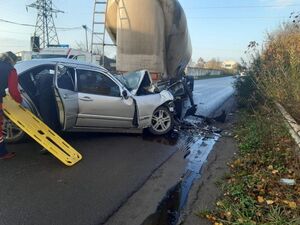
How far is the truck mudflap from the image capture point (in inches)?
248

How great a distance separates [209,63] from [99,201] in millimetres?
101628

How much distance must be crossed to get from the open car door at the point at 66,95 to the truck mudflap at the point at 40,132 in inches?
22.5

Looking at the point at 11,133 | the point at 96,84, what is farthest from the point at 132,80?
the point at 11,133

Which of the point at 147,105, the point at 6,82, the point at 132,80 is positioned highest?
the point at 6,82

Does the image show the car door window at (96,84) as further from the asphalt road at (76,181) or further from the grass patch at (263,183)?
the grass patch at (263,183)

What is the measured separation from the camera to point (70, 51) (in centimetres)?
1864

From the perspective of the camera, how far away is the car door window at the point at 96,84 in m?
7.85

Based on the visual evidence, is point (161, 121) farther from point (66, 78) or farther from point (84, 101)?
point (66, 78)

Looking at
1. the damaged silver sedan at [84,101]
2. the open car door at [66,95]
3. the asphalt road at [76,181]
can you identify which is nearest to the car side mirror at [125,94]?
the damaged silver sedan at [84,101]

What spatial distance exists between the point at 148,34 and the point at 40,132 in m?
6.21

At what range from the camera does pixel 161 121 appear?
9227 millimetres

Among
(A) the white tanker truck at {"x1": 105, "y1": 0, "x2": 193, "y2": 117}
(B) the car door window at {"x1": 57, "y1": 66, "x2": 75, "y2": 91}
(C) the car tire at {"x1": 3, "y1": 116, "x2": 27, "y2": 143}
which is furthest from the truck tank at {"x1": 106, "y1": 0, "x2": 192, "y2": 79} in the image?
(C) the car tire at {"x1": 3, "y1": 116, "x2": 27, "y2": 143}

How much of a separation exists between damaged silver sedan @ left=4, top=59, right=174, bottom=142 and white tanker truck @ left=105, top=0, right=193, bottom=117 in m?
2.99

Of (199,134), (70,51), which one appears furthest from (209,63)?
(199,134)
